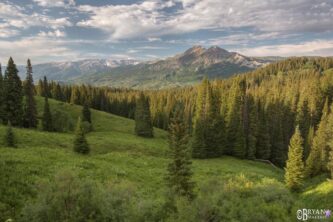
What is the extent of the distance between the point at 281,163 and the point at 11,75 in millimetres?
68303

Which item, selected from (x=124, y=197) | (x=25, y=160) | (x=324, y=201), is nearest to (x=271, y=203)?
(x=124, y=197)

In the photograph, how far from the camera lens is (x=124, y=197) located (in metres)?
15.8

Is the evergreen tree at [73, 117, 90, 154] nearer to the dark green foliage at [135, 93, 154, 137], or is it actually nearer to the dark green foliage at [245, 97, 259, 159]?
the dark green foliage at [135, 93, 154, 137]

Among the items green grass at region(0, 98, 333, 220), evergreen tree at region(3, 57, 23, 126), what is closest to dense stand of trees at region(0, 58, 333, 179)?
evergreen tree at region(3, 57, 23, 126)

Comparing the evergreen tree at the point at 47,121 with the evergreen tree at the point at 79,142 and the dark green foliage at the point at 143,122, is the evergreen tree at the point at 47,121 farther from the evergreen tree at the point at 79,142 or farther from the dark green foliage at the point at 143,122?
the dark green foliage at the point at 143,122

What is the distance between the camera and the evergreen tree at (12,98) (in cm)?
5525

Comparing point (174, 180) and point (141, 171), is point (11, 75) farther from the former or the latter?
point (174, 180)

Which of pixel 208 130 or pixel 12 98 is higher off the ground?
pixel 12 98

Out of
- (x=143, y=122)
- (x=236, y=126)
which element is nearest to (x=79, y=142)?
(x=143, y=122)

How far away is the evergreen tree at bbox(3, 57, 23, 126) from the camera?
55.2 metres

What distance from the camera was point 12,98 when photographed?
56.2 meters

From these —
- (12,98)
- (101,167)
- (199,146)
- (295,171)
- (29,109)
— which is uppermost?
(12,98)

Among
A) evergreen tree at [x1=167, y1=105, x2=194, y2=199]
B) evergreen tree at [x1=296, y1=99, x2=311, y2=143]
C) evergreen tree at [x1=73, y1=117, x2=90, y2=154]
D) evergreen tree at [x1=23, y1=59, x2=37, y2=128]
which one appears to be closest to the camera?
evergreen tree at [x1=167, y1=105, x2=194, y2=199]

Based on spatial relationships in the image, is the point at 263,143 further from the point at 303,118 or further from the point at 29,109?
the point at 29,109
